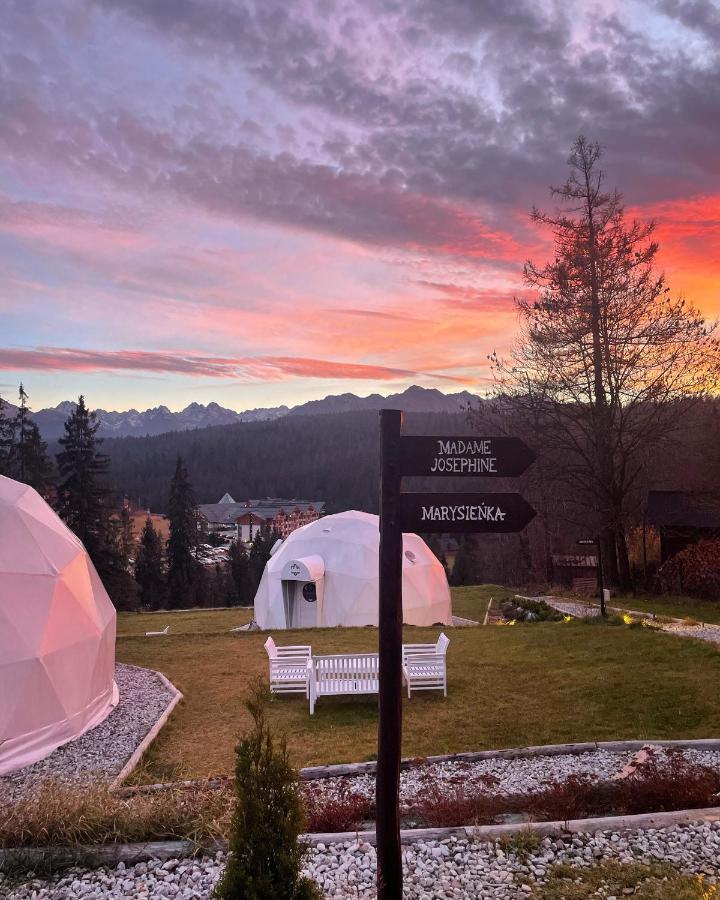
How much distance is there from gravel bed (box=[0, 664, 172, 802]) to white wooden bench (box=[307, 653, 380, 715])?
260cm

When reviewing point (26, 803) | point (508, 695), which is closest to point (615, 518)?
point (508, 695)

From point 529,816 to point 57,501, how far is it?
39.8 m

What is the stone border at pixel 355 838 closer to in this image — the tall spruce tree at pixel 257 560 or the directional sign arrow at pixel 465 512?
the directional sign arrow at pixel 465 512

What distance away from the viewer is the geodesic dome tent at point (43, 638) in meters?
8.81

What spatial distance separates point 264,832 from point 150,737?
650 cm

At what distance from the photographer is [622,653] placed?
1294cm

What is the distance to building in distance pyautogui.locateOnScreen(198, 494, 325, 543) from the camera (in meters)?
83.2

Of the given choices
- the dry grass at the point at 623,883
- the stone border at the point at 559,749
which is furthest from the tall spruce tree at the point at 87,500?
the dry grass at the point at 623,883

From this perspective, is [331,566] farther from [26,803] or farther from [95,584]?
[26,803]

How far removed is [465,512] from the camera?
4699 mm

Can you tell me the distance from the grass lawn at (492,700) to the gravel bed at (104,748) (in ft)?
1.40

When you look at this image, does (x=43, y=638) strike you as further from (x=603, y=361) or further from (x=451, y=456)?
(x=603, y=361)

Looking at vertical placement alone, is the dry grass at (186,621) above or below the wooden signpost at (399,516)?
below

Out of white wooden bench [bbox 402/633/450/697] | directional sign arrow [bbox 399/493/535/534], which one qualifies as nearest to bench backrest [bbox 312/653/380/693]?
white wooden bench [bbox 402/633/450/697]
